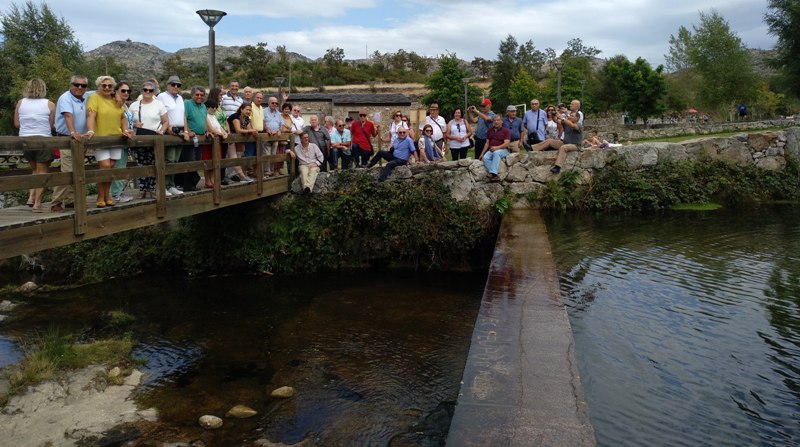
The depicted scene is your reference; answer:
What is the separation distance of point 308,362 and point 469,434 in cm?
441

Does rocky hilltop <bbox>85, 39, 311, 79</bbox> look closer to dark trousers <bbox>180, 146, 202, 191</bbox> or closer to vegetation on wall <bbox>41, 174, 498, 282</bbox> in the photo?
vegetation on wall <bbox>41, 174, 498, 282</bbox>

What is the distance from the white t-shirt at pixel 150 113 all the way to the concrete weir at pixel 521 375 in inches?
200

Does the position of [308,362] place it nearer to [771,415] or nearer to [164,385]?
[164,385]

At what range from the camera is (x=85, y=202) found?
6.68 meters

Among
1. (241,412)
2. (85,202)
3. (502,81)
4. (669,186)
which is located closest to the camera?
(241,412)

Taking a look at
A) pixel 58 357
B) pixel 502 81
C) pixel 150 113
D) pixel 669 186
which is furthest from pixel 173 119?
pixel 502 81

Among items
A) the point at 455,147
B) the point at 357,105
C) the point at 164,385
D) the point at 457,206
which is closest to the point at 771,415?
the point at 164,385

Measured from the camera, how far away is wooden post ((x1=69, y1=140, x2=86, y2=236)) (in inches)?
255

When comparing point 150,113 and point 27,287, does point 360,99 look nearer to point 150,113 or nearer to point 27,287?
point 27,287

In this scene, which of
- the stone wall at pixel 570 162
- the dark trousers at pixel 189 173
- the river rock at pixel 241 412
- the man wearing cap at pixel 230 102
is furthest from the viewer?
the stone wall at pixel 570 162

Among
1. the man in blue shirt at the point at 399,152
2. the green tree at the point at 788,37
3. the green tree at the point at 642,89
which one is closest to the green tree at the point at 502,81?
the green tree at the point at 642,89

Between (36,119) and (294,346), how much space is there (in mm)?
4298

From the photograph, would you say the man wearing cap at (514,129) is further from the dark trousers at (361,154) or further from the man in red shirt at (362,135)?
the dark trousers at (361,154)

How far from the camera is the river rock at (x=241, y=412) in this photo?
253 inches
